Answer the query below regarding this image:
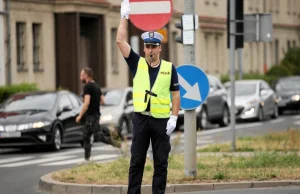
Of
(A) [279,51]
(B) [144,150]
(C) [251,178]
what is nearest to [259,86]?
(C) [251,178]

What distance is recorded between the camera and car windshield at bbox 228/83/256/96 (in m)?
42.9

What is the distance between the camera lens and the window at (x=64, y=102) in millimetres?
27994

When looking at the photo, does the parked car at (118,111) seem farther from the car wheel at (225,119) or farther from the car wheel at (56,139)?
the car wheel at (225,119)

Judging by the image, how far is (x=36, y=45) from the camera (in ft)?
151

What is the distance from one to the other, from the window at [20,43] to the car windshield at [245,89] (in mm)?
8267

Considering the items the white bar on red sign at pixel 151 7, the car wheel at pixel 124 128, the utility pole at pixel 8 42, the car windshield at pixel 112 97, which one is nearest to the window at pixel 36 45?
the utility pole at pixel 8 42

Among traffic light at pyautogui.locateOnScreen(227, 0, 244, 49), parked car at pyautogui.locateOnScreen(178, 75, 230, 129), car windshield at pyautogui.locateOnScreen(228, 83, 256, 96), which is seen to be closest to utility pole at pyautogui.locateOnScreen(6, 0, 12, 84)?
parked car at pyautogui.locateOnScreen(178, 75, 230, 129)

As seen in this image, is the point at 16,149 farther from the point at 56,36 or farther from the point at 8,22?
the point at 56,36

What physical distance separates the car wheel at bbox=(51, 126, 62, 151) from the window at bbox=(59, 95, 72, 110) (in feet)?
2.51

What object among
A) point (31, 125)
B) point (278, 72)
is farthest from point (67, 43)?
point (278, 72)

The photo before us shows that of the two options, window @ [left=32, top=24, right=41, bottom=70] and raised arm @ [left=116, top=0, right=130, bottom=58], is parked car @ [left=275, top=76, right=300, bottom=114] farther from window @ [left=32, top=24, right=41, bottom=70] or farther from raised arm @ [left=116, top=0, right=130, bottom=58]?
raised arm @ [left=116, top=0, right=130, bottom=58]

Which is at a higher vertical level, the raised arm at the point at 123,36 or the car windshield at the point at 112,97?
the raised arm at the point at 123,36

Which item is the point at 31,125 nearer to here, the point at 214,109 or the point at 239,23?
the point at 239,23

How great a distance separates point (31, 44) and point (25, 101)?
17381 mm
